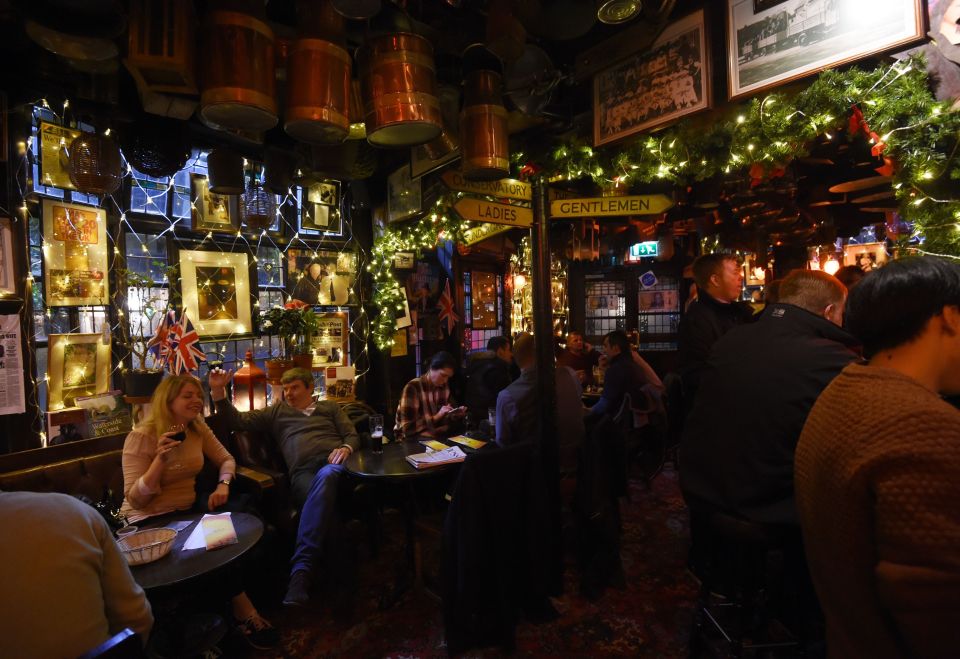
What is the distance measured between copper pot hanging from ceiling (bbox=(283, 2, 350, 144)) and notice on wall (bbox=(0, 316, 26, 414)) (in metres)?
3.08

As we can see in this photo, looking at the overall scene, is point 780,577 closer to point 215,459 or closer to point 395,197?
point 215,459

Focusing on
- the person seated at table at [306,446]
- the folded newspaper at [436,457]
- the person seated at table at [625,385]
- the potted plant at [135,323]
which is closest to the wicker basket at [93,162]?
the potted plant at [135,323]

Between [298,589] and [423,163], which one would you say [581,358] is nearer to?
[423,163]

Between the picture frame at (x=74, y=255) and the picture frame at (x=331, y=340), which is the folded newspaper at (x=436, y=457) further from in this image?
the picture frame at (x=74, y=255)

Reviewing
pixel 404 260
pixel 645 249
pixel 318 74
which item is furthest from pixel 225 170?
pixel 645 249

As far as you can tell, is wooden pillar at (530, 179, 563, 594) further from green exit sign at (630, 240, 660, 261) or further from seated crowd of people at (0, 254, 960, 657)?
green exit sign at (630, 240, 660, 261)

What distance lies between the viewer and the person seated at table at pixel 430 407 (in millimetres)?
4273

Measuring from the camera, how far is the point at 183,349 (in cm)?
393

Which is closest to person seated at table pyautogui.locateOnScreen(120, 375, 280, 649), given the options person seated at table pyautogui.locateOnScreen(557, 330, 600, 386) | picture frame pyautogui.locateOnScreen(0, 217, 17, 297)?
picture frame pyautogui.locateOnScreen(0, 217, 17, 297)

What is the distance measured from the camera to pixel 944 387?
113cm

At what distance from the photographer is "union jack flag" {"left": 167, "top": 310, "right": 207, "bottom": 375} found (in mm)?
3895

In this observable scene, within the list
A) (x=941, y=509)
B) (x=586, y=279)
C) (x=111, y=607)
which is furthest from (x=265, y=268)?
(x=586, y=279)

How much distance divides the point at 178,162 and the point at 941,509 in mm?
3982

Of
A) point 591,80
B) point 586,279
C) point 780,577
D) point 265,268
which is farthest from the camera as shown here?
point 586,279
